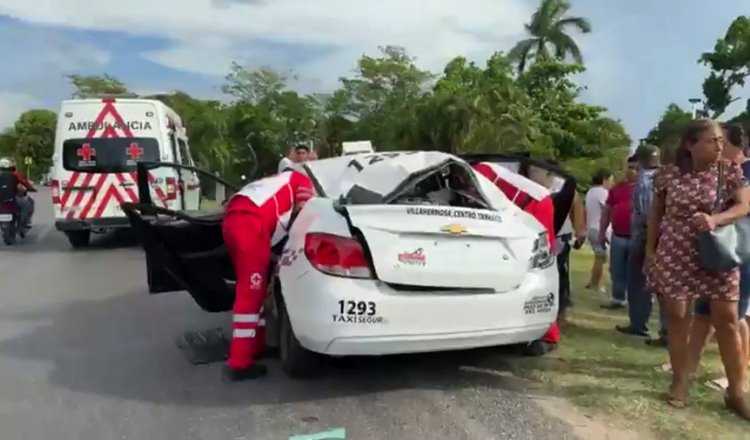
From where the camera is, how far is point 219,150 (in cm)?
4581

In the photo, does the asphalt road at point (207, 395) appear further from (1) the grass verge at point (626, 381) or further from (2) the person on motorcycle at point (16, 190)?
(2) the person on motorcycle at point (16, 190)

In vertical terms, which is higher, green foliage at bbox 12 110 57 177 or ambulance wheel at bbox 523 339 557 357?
green foliage at bbox 12 110 57 177

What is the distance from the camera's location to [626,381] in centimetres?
556

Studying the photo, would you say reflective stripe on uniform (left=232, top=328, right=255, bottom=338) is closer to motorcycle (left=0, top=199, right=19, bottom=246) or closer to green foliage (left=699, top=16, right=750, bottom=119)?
motorcycle (left=0, top=199, right=19, bottom=246)

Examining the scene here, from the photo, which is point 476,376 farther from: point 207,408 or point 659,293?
point 207,408

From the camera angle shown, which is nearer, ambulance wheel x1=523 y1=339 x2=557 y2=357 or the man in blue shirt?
ambulance wheel x1=523 y1=339 x2=557 y2=357

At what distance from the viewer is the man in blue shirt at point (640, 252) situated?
6.96 m

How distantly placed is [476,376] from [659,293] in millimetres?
1374

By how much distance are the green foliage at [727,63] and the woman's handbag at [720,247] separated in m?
48.5

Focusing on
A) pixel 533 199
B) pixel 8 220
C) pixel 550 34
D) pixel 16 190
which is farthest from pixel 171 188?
pixel 550 34

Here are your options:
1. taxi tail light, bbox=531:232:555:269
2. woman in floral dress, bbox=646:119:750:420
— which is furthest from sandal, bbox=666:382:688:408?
taxi tail light, bbox=531:232:555:269

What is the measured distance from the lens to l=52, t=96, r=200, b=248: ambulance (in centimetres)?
1483

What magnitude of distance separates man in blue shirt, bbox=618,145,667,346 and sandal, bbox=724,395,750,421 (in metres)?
2.11

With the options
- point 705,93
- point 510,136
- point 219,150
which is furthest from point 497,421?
point 705,93
